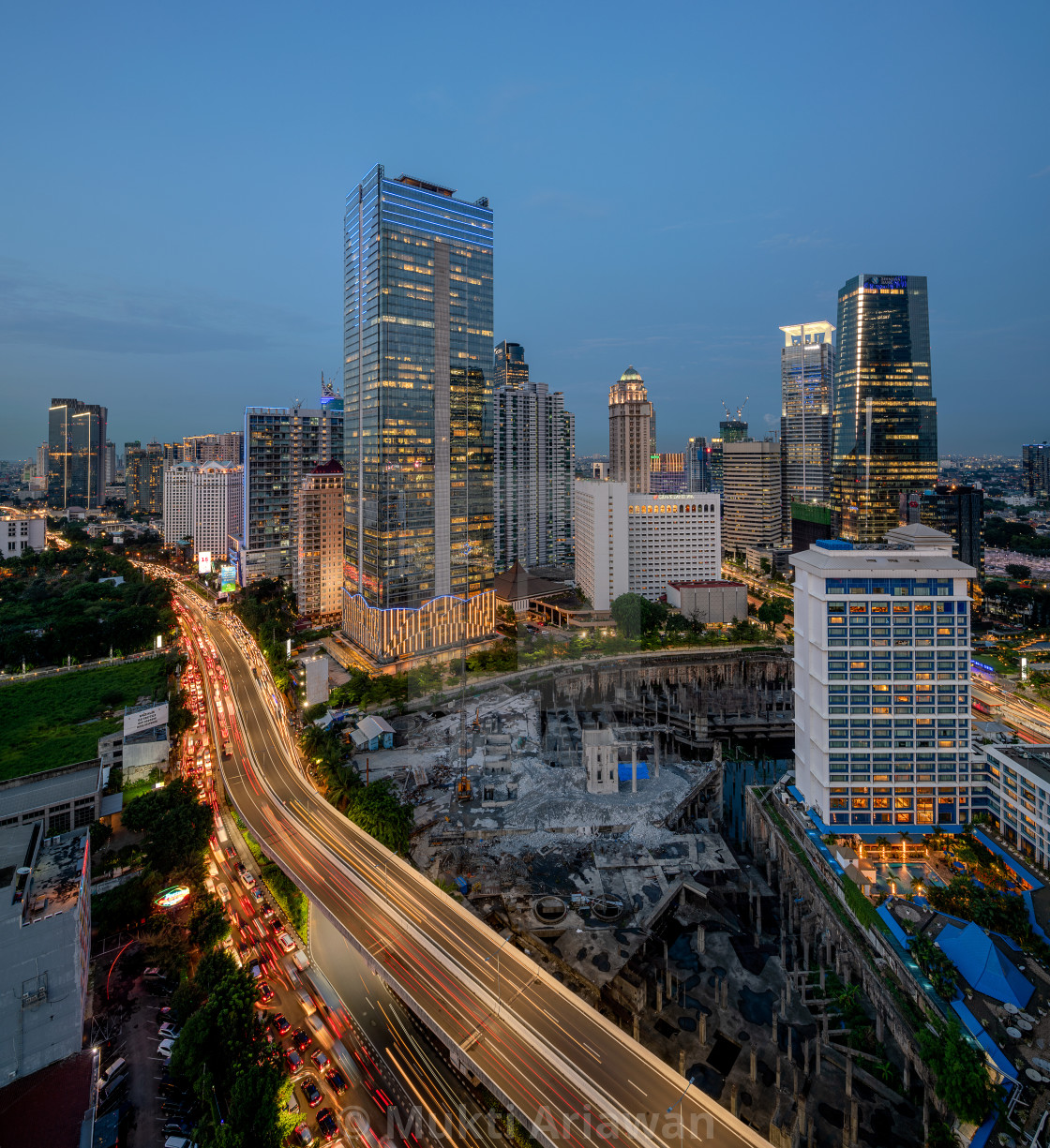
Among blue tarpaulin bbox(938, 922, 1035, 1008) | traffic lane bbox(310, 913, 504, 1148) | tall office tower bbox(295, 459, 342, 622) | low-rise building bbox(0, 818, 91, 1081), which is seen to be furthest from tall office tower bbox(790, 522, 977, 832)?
tall office tower bbox(295, 459, 342, 622)

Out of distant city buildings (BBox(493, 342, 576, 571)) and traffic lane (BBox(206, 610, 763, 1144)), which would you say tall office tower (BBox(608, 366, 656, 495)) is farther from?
traffic lane (BBox(206, 610, 763, 1144))

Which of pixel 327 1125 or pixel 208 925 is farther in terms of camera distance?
pixel 208 925

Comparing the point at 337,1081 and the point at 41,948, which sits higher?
the point at 41,948

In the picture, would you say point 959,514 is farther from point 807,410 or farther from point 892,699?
point 892,699

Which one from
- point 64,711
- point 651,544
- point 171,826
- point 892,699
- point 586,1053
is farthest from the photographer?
point 651,544

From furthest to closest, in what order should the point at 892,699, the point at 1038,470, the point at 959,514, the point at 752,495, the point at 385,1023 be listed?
the point at 1038,470
the point at 752,495
the point at 959,514
the point at 892,699
the point at 385,1023

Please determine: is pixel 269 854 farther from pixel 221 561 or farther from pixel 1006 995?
pixel 221 561

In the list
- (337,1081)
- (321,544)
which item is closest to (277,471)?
(321,544)

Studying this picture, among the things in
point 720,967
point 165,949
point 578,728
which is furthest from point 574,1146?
point 578,728
